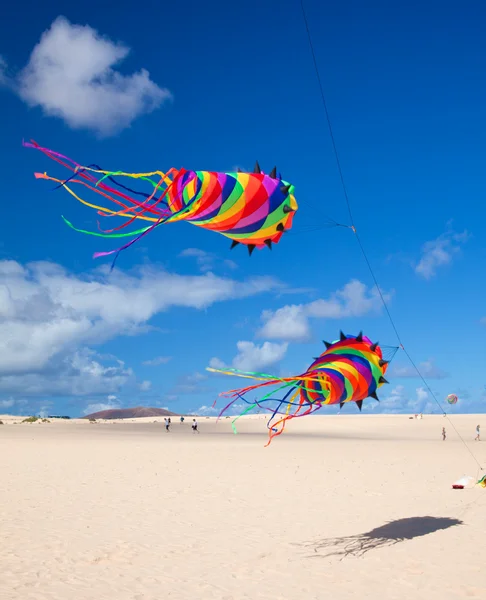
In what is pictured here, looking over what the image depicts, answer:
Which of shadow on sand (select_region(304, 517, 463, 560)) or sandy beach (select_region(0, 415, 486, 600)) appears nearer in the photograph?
sandy beach (select_region(0, 415, 486, 600))

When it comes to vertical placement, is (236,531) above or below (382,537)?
above

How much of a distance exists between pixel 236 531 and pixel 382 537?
279 cm

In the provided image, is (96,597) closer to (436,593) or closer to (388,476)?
(436,593)

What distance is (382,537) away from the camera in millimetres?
11414

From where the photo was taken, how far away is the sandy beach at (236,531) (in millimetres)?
8570

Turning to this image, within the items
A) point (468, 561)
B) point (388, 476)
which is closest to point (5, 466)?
point (388, 476)

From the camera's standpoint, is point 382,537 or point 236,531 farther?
point 236,531

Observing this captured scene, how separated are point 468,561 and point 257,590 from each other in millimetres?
3606

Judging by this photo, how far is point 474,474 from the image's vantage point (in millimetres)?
21422

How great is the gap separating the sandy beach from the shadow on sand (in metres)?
0.04

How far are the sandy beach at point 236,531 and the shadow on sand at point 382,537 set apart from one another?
0.04 meters

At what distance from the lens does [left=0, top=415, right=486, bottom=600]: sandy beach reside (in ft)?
28.1

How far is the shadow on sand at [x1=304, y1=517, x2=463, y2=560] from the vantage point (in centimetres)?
1049

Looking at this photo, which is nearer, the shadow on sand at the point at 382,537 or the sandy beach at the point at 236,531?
the sandy beach at the point at 236,531
